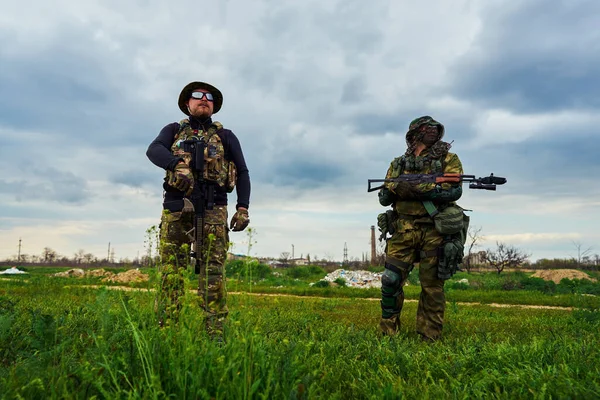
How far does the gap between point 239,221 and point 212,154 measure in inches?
29.4

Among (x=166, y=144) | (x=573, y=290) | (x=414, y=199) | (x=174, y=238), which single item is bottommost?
(x=573, y=290)

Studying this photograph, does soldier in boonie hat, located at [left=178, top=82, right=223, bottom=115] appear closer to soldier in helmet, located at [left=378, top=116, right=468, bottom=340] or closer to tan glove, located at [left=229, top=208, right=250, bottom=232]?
tan glove, located at [left=229, top=208, right=250, bottom=232]

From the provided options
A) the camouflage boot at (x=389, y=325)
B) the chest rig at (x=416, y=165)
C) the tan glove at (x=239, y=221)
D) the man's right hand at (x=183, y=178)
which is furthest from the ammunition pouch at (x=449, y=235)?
the man's right hand at (x=183, y=178)

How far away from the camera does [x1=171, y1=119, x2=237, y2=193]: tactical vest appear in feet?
14.4

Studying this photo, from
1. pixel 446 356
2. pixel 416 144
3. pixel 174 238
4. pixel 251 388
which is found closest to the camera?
pixel 251 388

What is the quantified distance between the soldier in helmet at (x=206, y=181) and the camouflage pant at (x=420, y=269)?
5.77 ft

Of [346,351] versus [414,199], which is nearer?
[346,351]

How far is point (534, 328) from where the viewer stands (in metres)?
5.49

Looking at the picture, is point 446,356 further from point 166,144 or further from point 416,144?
point 166,144

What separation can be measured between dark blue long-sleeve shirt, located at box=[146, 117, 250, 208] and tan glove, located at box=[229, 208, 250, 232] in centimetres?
12

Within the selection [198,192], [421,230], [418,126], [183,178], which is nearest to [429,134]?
[418,126]

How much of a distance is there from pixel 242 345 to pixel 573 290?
15146 mm

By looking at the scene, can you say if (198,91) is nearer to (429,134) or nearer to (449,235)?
(429,134)

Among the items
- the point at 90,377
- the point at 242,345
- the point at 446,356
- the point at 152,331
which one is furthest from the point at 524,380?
the point at 90,377
